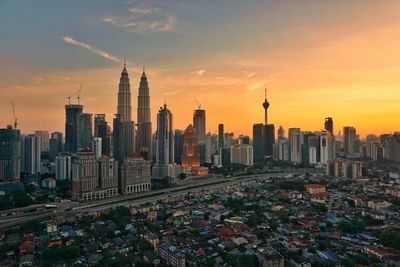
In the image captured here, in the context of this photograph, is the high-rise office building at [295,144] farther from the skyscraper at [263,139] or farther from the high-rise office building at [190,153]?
the high-rise office building at [190,153]

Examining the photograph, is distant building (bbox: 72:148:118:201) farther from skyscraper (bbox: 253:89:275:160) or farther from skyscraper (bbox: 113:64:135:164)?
skyscraper (bbox: 253:89:275:160)

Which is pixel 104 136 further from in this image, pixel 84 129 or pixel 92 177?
pixel 92 177

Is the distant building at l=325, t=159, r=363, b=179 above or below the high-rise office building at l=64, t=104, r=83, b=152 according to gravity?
below

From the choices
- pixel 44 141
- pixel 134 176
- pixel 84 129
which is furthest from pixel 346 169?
pixel 44 141

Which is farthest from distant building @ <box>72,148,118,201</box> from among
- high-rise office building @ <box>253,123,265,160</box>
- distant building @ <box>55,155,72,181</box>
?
high-rise office building @ <box>253,123,265,160</box>

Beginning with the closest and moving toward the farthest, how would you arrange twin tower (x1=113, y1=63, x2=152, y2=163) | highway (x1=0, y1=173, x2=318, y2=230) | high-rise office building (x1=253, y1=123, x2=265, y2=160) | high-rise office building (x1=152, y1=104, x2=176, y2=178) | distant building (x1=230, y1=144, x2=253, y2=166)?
1. highway (x1=0, y1=173, x2=318, y2=230)
2. high-rise office building (x1=152, y1=104, x2=176, y2=178)
3. twin tower (x1=113, y1=63, x2=152, y2=163)
4. distant building (x1=230, y1=144, x2=253, y2=166)
5. high-rise office building (x1=253, y1=123, x2=265, y2=160)
